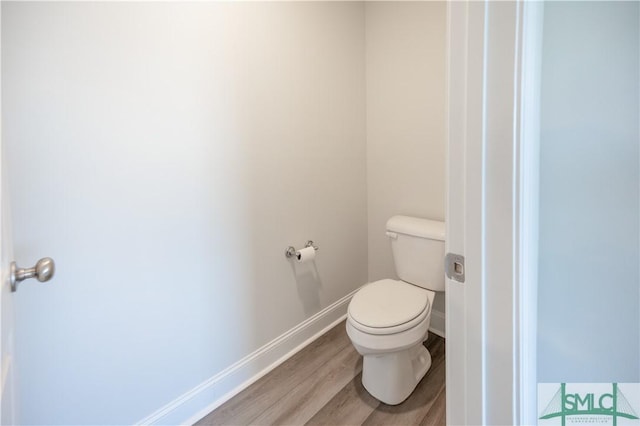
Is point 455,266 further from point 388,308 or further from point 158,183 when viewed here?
point 158,183

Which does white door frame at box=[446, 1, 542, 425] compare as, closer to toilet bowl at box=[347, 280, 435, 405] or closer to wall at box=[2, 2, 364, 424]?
toilet bowl at box=[347, 280, 435, 405]

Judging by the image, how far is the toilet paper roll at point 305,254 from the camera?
171 centimetres

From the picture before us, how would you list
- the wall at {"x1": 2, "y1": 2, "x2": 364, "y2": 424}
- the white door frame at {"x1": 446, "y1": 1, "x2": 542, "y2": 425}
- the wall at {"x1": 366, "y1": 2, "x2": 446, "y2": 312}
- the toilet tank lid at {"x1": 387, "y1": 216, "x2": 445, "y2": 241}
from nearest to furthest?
the white door frame at {"x1": 446, "y1": 1, "x2": 542, "y2": 425}
the wall at {"x1": 2, "y1": 2, "x2": 364, "y2": 424}
the toilet tank lid at {"x1": 387, "y1": 216, "x2": 445, "y2": 241}
the wall at {"x1": 366, "y1": 2, "x2": 446, "y2": 312}

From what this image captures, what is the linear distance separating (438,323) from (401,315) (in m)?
0.70

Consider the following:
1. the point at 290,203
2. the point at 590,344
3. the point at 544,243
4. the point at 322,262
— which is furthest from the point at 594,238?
the point at 322,262

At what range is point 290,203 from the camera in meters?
1.72

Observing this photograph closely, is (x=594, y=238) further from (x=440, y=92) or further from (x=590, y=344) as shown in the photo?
(x=440, y=92)

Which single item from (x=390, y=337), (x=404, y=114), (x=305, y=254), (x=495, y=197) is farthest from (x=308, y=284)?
(x=495, y=197)

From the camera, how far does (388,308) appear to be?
58.0 inches

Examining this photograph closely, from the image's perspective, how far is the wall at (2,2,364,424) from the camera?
3.18 ft

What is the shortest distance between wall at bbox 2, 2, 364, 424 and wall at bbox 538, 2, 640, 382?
47.0 inches

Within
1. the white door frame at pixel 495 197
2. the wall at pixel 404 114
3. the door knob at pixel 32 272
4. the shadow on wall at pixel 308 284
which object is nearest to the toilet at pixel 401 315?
the wall at pixel 404 114

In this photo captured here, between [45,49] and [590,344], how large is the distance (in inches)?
62.8

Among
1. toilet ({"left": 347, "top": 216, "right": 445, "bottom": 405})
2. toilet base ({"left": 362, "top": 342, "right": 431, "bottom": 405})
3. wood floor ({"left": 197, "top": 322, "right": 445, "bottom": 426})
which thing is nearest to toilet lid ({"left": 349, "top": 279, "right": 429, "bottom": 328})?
toilet ({"left": 347, "top": 216, "right": 445, "bottom": 405})
